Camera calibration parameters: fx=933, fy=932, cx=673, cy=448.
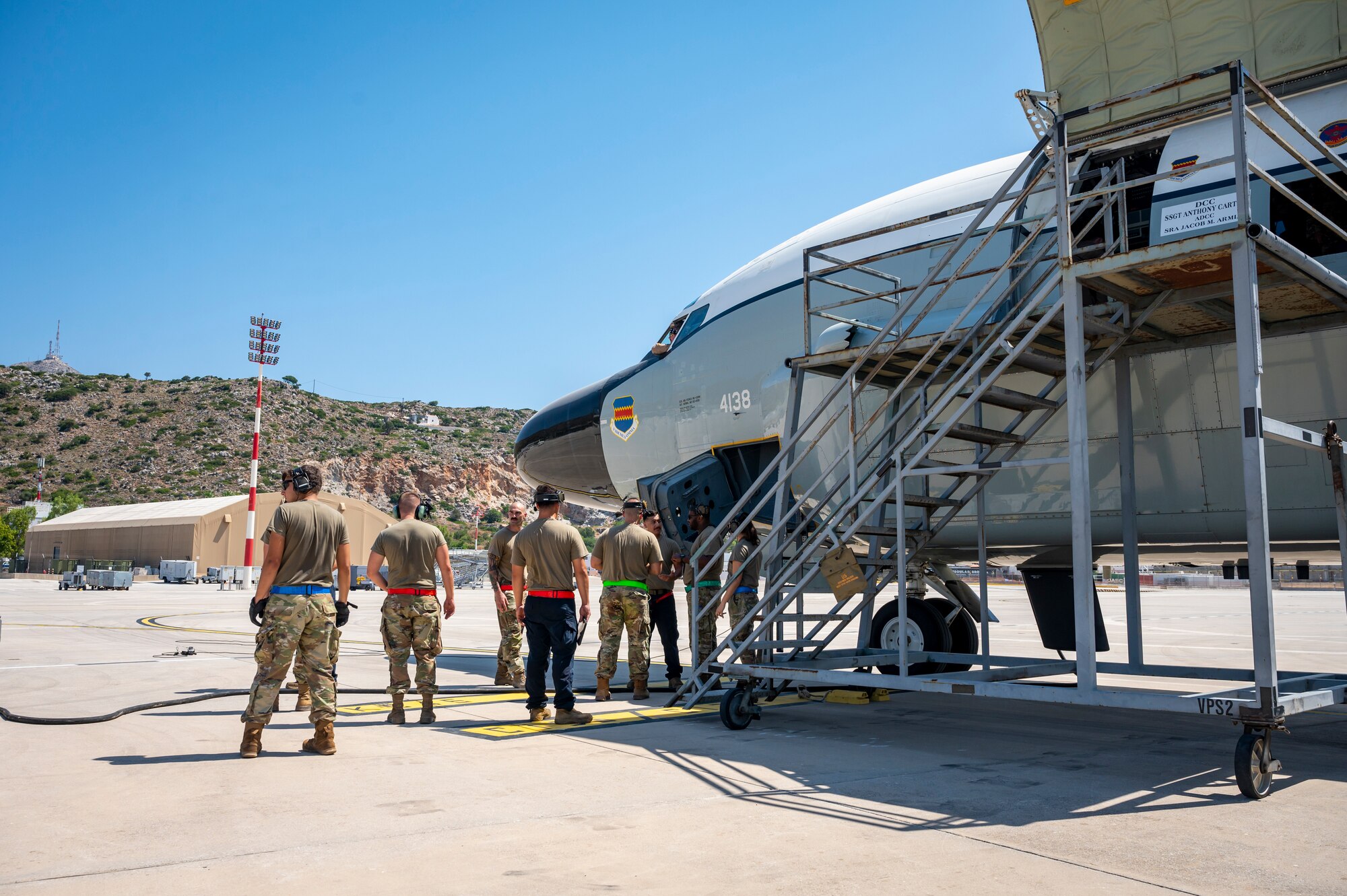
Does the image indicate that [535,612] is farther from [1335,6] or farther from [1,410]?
[1,410]

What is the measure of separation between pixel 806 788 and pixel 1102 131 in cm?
585

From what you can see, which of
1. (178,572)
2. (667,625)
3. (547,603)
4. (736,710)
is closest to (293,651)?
(547,603)

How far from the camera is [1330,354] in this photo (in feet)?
23.0

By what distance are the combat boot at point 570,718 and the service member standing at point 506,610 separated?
2.12 meters

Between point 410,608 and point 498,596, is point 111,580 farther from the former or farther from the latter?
point 410,608

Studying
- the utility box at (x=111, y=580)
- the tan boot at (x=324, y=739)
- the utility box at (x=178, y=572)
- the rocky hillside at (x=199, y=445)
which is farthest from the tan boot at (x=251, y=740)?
the rocky hillside at (x=199, y=445)

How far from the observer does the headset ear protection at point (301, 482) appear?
6.59 meters

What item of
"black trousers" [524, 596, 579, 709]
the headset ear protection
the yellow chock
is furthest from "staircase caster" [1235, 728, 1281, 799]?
the headset ear protection

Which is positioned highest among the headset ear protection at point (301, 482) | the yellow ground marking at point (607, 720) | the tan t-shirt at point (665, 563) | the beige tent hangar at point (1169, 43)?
the beige tent hangar at point (1169, 43)

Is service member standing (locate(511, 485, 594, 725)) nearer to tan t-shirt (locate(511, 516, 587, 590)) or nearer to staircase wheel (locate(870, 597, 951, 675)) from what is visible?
tan t-shirt (locate(511, 516, 587, 590))

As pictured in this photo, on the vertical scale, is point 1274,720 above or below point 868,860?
above

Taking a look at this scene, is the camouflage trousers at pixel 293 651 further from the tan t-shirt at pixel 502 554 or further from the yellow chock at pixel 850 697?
the yellow chock at pixel 850 697

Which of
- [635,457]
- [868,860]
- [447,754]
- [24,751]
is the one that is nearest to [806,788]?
[868,860]

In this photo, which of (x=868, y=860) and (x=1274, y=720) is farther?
(x=1274, y=720)
